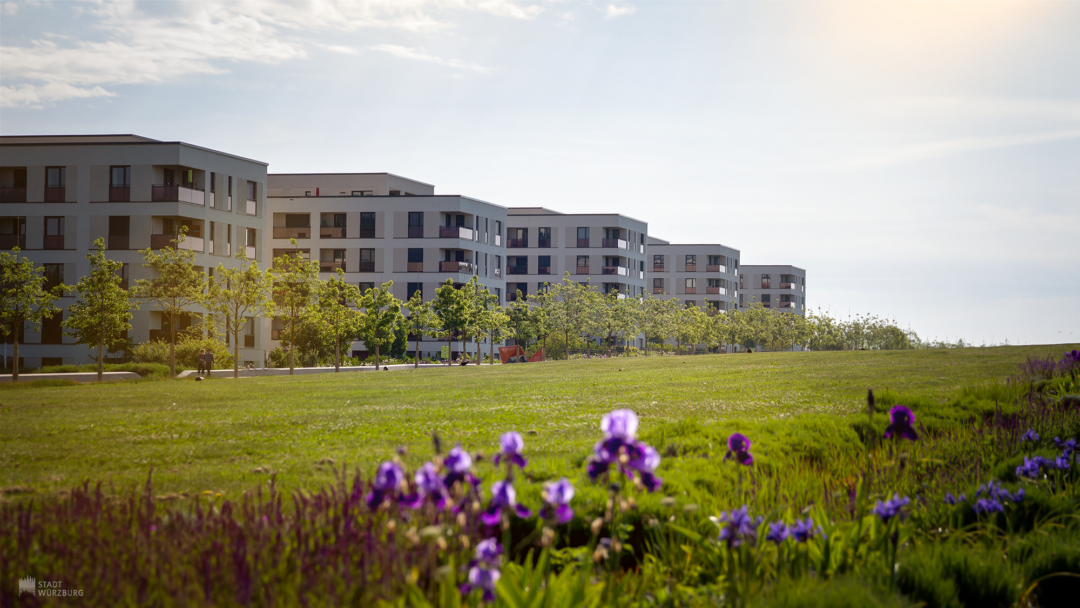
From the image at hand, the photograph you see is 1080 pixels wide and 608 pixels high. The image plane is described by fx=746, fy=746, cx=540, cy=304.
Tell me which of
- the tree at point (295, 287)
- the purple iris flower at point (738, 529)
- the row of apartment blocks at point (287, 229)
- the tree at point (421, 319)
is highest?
the row of apartment blocks at point (287, 229)

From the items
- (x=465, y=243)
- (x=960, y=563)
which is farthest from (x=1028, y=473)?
(x=465, y=243)

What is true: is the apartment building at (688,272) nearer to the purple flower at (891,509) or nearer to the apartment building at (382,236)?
the apartment building at (382,236)

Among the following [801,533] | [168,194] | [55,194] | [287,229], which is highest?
[287,229]

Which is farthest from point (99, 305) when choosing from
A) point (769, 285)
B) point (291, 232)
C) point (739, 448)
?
point (769, 285)

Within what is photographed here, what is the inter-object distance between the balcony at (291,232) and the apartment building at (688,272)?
59.8 meters

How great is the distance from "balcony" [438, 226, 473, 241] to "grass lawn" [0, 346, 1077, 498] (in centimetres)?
4676

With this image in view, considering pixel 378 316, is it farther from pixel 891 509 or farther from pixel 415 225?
pixel 891 509

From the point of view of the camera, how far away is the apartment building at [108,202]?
46.6 metres

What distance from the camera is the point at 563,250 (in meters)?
90.4

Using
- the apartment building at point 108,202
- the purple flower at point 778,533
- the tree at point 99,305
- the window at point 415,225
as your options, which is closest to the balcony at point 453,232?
the window at point 415,225

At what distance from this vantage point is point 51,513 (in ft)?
15.7

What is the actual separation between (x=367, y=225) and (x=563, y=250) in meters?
28.6

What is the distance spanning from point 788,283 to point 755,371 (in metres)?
123

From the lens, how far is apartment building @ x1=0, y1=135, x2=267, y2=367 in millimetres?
46625
